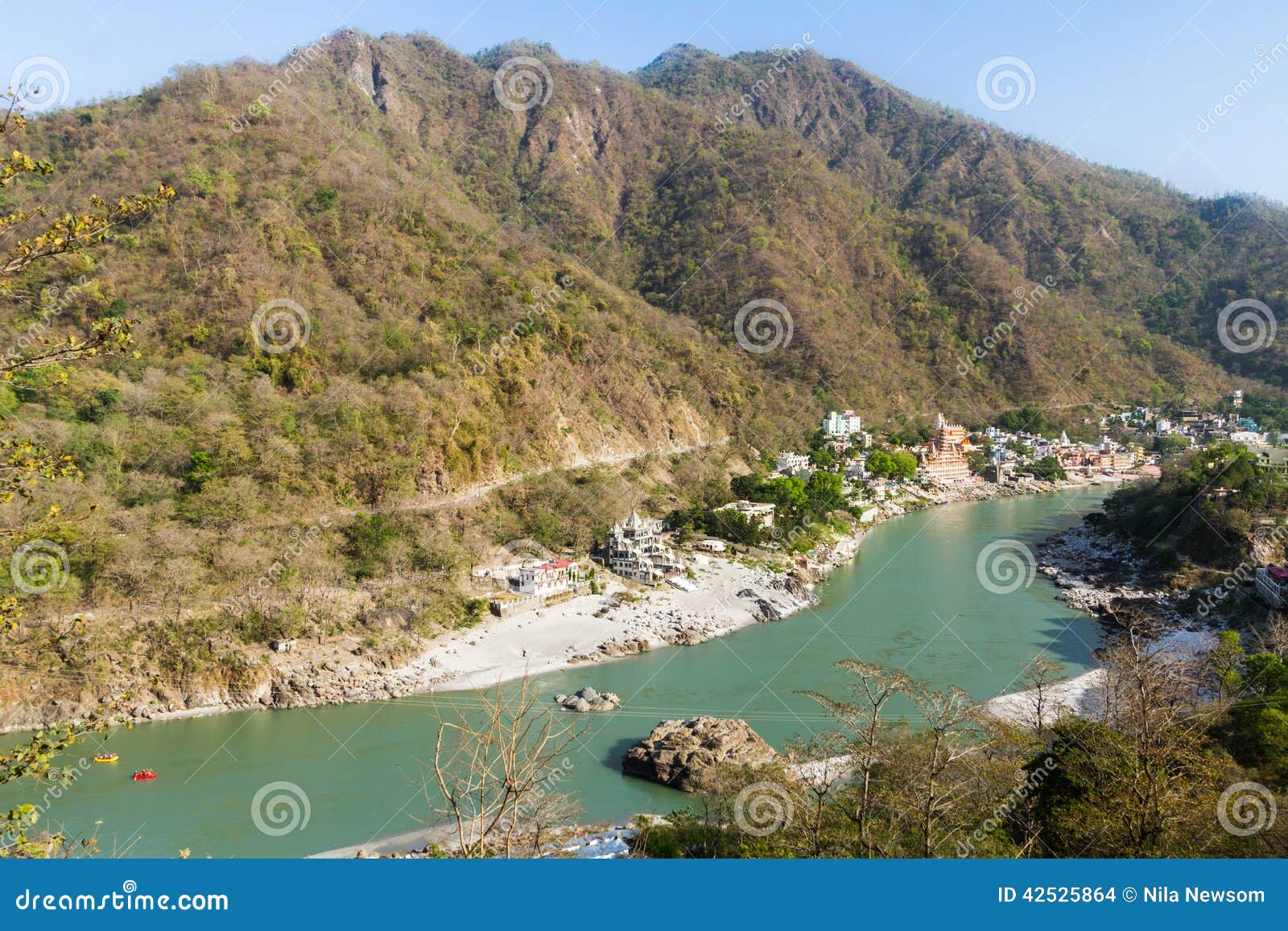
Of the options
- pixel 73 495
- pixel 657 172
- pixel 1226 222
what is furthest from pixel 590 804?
pixel 1226 222

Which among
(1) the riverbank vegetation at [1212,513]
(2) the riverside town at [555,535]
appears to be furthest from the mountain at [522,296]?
(1) the riverbank vegetation at [1212,513]

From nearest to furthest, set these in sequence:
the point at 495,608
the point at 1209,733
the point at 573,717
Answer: the point at 1209,733 → the point at 573,717 → the point at 495,608

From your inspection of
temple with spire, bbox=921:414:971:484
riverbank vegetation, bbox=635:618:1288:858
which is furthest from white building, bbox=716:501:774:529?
temple with spire, bbox=921:414:971:484

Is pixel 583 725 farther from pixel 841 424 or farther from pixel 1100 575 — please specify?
pixel 841 424

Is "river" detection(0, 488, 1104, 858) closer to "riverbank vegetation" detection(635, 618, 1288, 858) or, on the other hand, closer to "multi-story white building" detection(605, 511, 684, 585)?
"riverbank vegetation" detection(635, 618, 1288, 858)

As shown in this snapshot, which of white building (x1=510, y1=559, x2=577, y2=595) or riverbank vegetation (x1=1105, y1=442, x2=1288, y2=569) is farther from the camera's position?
riverbank vegetation (x1=1105, y1=442, x2=1288, y2=569)

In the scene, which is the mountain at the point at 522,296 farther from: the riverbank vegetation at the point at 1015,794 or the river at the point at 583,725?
the riverbank vegetation at the point at 1015,794

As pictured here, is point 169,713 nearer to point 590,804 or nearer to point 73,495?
point 73,495
